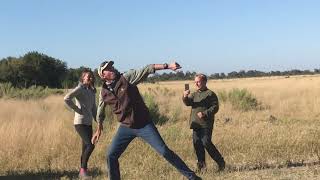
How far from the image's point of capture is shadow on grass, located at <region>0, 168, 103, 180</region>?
9.81 metres

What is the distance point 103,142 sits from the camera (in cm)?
1329

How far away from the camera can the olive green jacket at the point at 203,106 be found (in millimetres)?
9422

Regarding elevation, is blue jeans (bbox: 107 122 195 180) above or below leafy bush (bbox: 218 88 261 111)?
above

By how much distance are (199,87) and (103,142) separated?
4.37 metres

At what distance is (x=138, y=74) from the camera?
7582 mm

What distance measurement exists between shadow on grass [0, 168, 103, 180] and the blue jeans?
6.03 feet

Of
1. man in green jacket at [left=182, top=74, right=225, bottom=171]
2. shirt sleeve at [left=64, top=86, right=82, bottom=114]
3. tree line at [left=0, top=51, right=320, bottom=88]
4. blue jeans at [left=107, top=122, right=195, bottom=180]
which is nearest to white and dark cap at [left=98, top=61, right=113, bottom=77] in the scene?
blue jeans at [left=107, top=122, right=195, bottom=180]

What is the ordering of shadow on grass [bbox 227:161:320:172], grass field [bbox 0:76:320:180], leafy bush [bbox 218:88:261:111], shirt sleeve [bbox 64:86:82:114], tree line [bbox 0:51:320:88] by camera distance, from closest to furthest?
shirt sleeve [bbox 64:86:82:114] → grass field [bbox 0:76:320:180] → shadow on grass [bbox 227:161:320:172] → leafy bush [bbox 218:88:261:111] → tree line [bbox 0:51:320:88]

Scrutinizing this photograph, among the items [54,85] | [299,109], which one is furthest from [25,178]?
[54,85]

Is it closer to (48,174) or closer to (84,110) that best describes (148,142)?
(84,110)

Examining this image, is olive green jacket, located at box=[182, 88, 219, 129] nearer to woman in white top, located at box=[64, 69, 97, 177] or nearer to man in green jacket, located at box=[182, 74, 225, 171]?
man in green jacket, located at box=[182, 74, 225, 171]

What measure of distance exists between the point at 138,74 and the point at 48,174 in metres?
3.40

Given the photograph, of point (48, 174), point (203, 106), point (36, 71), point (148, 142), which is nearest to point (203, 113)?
point (203, 106)

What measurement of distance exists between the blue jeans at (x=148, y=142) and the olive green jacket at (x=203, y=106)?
190 centimetres
